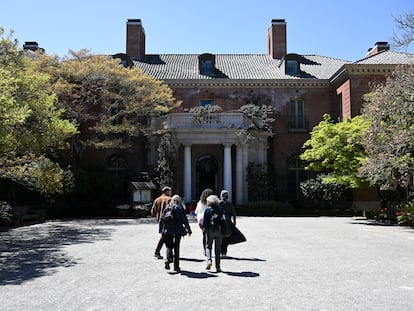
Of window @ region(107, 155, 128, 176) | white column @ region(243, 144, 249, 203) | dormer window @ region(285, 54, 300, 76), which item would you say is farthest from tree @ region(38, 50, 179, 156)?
dormer window @ region(285, 54, 300, 76)

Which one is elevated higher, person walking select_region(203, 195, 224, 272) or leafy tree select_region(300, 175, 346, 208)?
leafy tree select_region(300, 175, 346, 208)

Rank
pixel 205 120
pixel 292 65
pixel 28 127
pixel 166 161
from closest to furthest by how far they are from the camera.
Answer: pixel 28 127 → pixel 166 161 → pixel 205 120 → pixel 292 65

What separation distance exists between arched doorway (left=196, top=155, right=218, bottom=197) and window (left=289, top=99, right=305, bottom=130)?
628 cm

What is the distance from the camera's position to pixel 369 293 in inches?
269

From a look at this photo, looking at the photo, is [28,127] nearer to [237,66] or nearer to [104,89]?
[104,89]

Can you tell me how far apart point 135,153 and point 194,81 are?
21.3ft

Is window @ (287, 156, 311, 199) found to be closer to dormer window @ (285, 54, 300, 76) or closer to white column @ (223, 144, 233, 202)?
dormer window @ (285, 54, 300, 76)

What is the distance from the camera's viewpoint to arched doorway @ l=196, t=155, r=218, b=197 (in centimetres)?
3247

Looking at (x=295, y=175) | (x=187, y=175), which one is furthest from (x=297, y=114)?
(x=187, y=175)

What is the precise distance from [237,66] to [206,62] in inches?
115

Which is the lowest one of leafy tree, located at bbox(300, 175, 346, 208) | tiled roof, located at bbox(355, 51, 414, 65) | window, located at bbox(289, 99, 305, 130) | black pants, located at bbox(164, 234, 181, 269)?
black pants, located at bbox(164, 234, 181, 269)

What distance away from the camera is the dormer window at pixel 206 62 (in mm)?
34094

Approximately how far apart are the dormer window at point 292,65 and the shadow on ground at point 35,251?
21119 mm

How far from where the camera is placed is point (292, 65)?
111 feet
